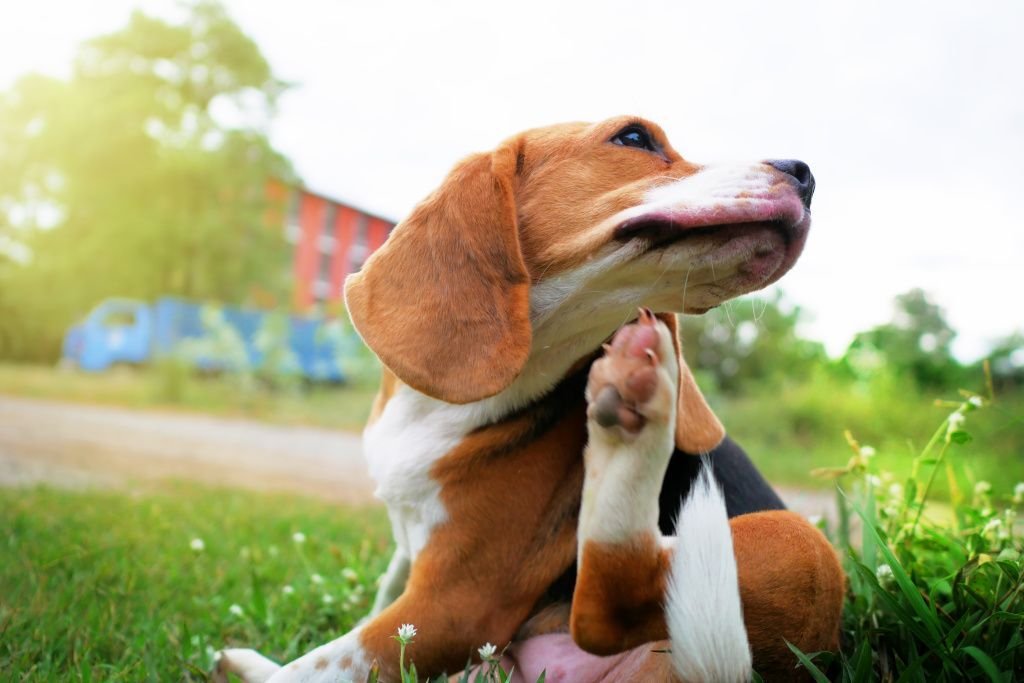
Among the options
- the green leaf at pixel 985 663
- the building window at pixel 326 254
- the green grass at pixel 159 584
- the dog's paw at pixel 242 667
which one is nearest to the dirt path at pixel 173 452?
the green grass at pixel 159 584

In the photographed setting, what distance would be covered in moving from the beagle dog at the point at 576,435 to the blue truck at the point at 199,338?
11.8 m

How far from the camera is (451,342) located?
1.87m

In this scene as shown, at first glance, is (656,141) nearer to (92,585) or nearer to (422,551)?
(422,551)

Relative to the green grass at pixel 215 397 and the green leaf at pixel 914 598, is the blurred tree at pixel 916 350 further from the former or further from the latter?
the green leaf at pixel 914 598

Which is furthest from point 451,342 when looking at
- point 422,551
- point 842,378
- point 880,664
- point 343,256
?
point 343,256

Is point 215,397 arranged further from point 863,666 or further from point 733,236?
point 863,666

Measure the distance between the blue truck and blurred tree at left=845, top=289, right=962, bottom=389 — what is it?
8.39m

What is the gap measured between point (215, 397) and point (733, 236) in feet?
40.5

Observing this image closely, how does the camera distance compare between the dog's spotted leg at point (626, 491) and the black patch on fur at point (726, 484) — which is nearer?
the dog's spotted leg at point (626, 491)

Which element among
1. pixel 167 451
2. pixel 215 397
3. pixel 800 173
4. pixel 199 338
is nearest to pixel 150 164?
pixel 199 338

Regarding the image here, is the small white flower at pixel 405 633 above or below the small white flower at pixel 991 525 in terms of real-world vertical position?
above

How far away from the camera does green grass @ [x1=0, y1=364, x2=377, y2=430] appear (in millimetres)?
11773

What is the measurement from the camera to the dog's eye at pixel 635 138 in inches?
87.0

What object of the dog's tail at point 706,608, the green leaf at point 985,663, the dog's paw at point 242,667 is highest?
the dog's tail at point 706,608
